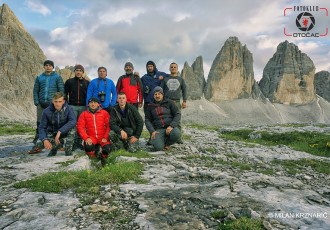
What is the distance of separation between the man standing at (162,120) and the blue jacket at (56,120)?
3970mm

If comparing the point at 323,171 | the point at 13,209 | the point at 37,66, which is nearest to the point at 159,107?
the point at 323,171

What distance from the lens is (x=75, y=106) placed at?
17.0m

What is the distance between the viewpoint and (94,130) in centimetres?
1433

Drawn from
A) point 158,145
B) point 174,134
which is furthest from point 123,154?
point 174,134

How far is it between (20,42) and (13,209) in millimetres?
128123

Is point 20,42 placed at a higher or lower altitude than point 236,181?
higher

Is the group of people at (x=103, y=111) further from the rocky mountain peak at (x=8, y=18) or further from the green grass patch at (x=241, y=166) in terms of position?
the rocky mountain peak at (x=8, y=18)

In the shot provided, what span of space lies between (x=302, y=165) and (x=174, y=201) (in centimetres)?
904

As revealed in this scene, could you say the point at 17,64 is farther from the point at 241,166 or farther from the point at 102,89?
the point at 241,166

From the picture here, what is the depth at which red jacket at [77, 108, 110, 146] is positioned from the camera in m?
14.1

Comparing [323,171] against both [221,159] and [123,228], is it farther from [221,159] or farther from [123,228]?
[123,228]

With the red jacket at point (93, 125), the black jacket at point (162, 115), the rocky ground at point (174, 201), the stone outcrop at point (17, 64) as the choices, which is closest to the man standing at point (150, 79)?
the black jacket at point (162, 115)

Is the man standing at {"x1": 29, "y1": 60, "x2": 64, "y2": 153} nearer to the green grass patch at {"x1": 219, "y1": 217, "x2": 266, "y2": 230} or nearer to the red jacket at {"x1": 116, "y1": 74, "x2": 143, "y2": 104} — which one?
the red jacket at {"x1": 116, "y1": 74, "x2": 143, "y2": 104}

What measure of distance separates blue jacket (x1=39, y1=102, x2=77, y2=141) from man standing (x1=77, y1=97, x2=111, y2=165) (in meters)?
0.46
